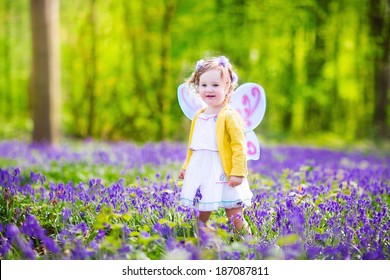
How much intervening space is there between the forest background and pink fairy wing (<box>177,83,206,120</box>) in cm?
937

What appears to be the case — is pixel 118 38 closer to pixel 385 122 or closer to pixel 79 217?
pixel 385 122

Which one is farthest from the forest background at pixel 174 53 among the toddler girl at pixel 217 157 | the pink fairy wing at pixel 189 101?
the toddler girl at pixel 217 157

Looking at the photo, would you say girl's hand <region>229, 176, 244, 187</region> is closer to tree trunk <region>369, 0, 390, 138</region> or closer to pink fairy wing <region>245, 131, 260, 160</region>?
pink fairy wing <region>245, 131, 260, 160</region>

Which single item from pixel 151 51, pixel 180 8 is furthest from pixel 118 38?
pixel 180 8

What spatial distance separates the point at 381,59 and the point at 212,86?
11.9m

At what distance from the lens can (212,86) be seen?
345 cm

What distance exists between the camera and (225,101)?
3613mm

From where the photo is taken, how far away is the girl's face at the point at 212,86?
3438 millimetres

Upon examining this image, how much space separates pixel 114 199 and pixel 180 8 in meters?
10.2

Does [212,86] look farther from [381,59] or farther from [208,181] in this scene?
[381,59]

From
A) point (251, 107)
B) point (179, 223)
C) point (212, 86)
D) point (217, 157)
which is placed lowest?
point (179, 223)

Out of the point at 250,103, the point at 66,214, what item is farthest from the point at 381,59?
the point at 66,214
